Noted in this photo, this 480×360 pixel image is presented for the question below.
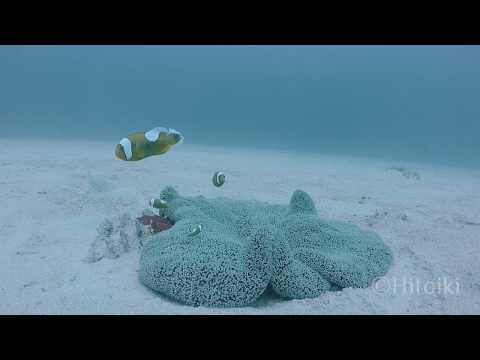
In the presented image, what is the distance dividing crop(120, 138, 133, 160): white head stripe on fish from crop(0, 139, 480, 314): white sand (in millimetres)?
1476

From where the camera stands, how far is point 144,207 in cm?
672

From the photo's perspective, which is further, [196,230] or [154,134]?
[196,230]

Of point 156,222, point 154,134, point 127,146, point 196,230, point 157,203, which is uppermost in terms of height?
point 154,134

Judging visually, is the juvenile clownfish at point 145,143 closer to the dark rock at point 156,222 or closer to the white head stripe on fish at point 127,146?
the white head stripe on fish at point 127,146

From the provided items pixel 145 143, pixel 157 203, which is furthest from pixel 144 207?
pixel 145 143

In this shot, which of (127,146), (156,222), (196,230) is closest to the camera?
(127,146)

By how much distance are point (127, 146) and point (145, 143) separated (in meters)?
0.18

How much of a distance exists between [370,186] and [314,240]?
24.3 feet

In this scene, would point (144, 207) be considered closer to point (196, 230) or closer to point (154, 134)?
point (196, 230)

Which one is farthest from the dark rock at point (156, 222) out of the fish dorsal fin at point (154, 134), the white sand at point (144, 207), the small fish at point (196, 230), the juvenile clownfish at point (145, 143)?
the fish dorsal fin at point (154, 134)

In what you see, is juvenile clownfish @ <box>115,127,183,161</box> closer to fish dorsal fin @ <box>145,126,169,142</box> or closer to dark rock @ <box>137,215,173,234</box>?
fish dorsal fin @ <box>145,126,169,142</box>

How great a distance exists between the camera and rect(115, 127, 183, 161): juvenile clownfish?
3.28 meters
